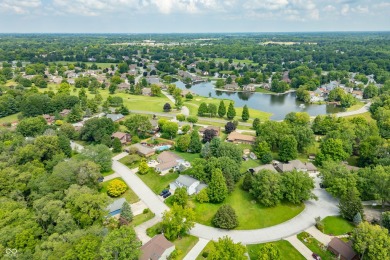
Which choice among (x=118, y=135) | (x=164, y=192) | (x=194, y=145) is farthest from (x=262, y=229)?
(x=118, y=135)

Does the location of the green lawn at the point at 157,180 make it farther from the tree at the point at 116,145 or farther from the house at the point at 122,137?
the house at the point at 122,137

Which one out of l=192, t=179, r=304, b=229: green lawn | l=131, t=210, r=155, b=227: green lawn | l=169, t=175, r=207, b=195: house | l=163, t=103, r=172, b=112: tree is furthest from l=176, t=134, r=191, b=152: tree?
l=163, t=103, r=172, b=112: tree

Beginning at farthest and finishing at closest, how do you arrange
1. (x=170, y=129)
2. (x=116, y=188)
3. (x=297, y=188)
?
(x=170, y=129) < (x=116, y=188) < (x=297, y=188)

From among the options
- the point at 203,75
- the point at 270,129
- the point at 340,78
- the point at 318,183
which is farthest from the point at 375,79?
the point at 318,183

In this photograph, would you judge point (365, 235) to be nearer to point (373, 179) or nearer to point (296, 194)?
point (296, 194)

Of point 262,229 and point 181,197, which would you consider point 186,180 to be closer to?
point 181,197
